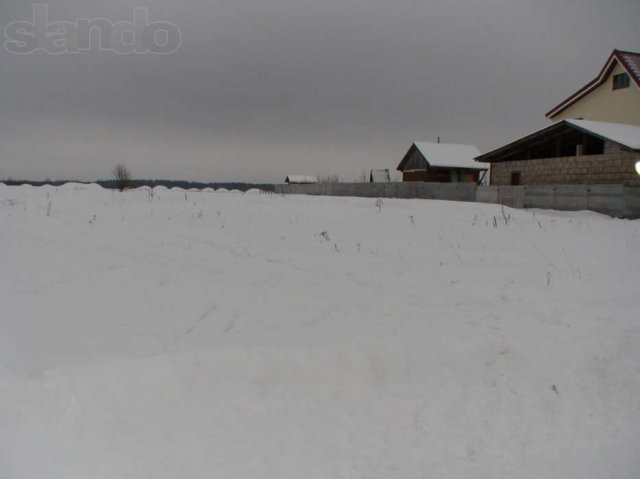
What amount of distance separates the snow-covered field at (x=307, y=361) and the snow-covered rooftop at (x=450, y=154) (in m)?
32.8

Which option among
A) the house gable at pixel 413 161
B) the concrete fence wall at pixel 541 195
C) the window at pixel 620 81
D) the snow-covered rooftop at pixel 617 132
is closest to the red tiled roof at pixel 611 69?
the window at pixel 620 81

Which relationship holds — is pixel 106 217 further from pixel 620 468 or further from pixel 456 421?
pixel 620 468

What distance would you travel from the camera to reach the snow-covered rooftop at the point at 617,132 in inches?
773

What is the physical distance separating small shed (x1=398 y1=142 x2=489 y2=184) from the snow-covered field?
32805mm

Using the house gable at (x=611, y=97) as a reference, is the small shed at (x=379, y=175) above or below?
below

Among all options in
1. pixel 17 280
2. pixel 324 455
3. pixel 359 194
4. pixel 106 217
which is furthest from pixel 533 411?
pixel 359 194

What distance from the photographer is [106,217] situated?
9.85 meters

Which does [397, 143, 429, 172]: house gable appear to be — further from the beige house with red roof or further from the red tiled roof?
the red tiled roof

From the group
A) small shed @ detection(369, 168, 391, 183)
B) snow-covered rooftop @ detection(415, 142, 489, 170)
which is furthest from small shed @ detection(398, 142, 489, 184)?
small shed @ detection(369, 168, 391, 183)

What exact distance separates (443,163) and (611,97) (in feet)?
49.2

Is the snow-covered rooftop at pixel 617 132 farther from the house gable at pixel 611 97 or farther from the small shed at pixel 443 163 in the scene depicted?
the small shed at pixel 443 163

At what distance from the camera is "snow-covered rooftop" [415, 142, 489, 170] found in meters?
39.4

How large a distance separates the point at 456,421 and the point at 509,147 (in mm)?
24068

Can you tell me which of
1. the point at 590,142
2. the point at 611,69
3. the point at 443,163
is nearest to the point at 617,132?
the point at 590,142
